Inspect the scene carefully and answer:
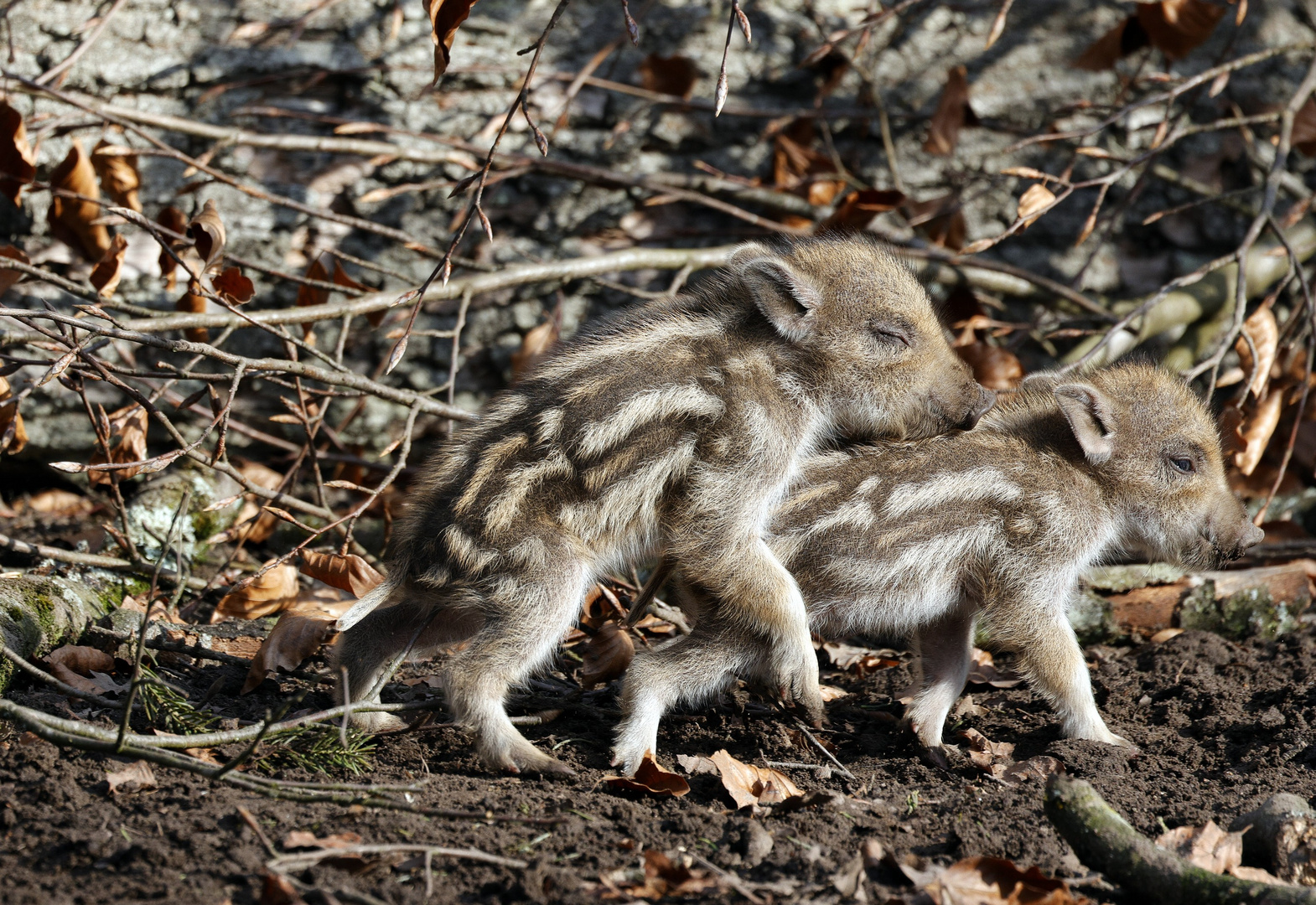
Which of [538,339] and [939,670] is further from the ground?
[538,339]

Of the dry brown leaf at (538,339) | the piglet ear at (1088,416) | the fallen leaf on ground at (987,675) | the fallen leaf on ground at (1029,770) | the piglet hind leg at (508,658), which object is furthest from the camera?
the dry brown leaf at (538,339)

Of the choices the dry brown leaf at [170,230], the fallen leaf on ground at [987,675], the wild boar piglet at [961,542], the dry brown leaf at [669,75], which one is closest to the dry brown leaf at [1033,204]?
the wild boar piglet at [961,542]

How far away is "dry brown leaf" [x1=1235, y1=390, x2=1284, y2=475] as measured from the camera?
529 centimetres

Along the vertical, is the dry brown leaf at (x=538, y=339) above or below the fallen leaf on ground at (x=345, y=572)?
above

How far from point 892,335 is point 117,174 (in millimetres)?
3836

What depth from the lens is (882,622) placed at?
4.59 m

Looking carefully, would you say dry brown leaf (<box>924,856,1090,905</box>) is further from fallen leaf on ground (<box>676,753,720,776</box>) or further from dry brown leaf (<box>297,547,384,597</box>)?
dry brown leaf (<box>297,547,384,597</box>)

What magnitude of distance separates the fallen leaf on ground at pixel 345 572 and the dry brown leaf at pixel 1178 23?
188 inches

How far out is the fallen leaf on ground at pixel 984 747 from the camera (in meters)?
4.25

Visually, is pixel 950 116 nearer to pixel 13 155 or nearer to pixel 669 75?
pixel 669 75

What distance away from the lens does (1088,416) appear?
15.7 feet

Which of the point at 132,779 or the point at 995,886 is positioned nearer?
the point at 995,886

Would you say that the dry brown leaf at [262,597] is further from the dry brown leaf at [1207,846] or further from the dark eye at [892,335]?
the dry brown leaf at [1207,846]

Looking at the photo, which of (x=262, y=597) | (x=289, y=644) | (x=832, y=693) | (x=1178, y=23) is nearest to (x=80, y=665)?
(x=289, y=644)
